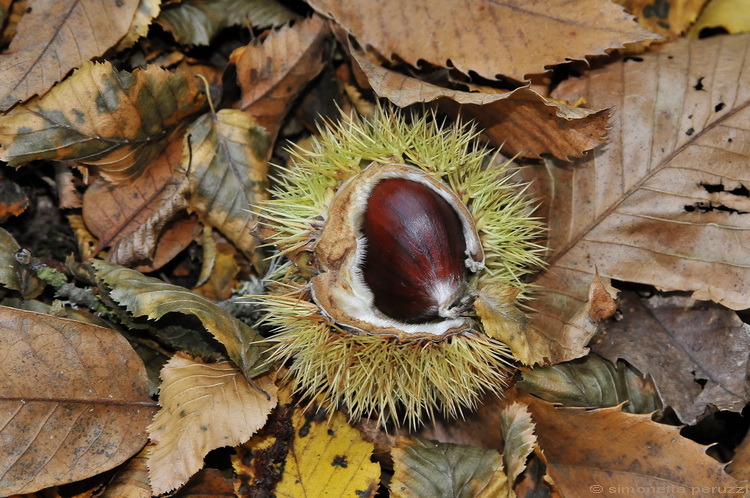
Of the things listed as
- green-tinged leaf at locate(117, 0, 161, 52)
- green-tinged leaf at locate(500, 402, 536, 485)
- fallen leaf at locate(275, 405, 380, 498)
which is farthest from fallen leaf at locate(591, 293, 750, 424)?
green-tinged leaf at locate(117, 0, 161, 52)

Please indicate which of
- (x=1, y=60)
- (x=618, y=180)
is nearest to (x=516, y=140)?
(x=618, y=180)

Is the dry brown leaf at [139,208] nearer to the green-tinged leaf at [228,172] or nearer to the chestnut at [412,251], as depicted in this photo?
the green-tinged leaf at [228,172]

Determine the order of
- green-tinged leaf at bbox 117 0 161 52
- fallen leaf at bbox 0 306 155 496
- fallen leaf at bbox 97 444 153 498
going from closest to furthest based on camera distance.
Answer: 1. fallen leaf at bbox 0 306 155 496
2. fallen leaf at bbox 97 444 153 498
3. green-tinged leaf at bbox 117 0 161 52

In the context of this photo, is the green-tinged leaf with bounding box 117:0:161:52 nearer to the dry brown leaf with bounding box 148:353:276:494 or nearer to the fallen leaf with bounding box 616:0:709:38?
the dry brown leaf with bounding box 148:353:276:494

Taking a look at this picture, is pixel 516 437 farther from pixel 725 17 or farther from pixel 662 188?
pixel 725 17

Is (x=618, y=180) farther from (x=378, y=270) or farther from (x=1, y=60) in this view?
(x=1, y=60)

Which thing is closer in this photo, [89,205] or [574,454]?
[574,454]
